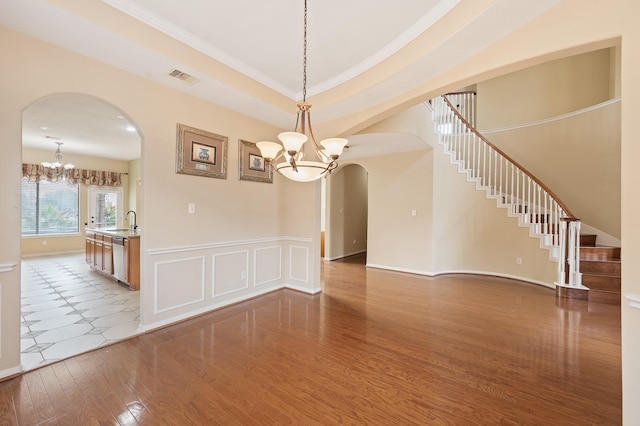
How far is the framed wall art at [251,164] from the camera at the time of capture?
376 centimetres

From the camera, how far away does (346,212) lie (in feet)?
26.0

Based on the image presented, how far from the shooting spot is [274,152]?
7.71ft

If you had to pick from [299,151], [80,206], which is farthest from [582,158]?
[80,206]

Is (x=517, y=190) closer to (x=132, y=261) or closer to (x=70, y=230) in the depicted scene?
(x=132, y=261)

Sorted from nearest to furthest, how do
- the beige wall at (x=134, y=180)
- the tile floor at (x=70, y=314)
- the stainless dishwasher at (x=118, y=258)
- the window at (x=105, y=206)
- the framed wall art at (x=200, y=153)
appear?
1. the tile floor at (x=70, y=314)
2. the framed wall art at (x=200, y=153)
3. the stainless dishwasher at (x=118, y=258)
4. the window at (x=105, y=206)
5. the beige wall at (x=134, y=180)

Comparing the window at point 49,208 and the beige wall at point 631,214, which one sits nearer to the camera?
the beige wall at point 631,214

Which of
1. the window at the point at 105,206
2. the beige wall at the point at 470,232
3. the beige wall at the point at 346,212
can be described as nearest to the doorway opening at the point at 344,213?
the beige wall at the point at 346,212

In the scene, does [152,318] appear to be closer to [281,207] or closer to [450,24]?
[281,207]

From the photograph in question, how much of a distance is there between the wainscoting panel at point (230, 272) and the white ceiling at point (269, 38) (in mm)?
2026

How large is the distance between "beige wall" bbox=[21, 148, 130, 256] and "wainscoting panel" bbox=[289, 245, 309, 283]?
286 inches

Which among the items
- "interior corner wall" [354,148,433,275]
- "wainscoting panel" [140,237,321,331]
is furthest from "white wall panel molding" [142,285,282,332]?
"interior corner wall" [354,148,433,275]

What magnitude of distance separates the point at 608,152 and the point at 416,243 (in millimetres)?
3615

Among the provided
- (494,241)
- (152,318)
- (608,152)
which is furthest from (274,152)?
(608,152)

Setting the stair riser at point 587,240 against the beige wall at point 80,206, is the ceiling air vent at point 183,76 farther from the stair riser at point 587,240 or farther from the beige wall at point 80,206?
the beige wall at point 80,206
